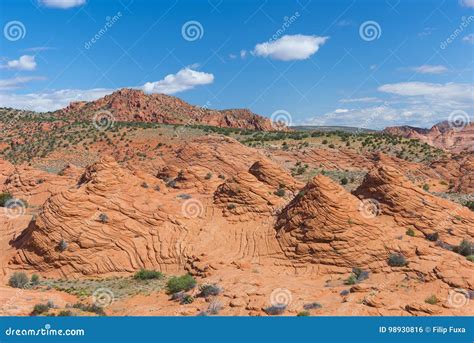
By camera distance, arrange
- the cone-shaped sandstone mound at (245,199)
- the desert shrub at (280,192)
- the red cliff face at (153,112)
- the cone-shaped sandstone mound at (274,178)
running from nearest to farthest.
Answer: the cone-shaped sandstone mound at (245,199) → the desert shrub at (280,192) → the cone-shaped sandstone mound at (274,178) → the red cliff face at (153,112)

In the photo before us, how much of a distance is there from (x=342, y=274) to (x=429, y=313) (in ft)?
18.5

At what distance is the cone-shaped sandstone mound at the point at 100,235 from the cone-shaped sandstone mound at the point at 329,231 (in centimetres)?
665

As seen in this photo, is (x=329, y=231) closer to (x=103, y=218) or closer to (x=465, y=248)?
(x=465, y=248)

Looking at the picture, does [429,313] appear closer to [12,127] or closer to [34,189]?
[34,189]

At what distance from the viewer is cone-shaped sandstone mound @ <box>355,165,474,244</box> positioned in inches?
987

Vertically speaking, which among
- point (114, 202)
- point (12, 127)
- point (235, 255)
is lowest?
point (235, 255)

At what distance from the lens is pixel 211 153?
47656mm

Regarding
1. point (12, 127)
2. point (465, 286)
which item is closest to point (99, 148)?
point (12, 127)

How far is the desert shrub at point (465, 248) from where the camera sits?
22575 mm

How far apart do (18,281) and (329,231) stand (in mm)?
16305

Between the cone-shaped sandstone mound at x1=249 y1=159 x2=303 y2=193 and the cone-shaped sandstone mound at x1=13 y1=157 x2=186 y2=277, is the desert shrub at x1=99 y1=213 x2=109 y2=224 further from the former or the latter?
the cone-shaped sandstone mound at x1=249 y1=159 x2=303 y2=193

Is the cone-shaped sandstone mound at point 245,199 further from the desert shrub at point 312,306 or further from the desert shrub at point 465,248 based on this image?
the desert shrub at point 465,248

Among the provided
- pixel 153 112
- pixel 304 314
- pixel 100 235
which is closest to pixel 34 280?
pixel 100 235

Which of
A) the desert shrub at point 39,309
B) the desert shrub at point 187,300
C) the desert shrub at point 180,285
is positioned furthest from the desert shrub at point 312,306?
the desert shrub at point 39,309
